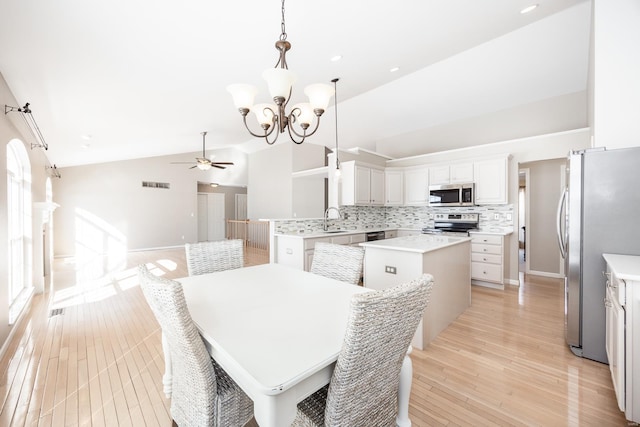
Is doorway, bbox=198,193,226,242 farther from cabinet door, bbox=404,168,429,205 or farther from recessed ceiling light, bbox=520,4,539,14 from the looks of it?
recessed ceiling light, bbox=520,4,539,14

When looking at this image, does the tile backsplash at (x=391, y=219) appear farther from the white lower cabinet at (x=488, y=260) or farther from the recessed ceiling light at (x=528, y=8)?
the recessed ceiling light at (x=528, y=8)

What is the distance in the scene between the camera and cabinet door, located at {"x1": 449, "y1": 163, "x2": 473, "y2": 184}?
476 cm

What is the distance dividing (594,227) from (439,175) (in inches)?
123

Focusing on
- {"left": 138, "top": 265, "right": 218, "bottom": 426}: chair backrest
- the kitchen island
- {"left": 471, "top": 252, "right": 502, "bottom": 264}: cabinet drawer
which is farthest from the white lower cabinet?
{"left": 138, "top": 265, "right": 218, "bottom": 426}: chair backrest

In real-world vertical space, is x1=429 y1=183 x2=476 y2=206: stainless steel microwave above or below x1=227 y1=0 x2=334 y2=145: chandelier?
below

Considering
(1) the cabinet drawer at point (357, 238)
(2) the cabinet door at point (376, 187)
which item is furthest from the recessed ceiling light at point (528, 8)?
(1) the cabinet drawer at point (357, 238)

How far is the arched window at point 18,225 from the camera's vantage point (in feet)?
9.77

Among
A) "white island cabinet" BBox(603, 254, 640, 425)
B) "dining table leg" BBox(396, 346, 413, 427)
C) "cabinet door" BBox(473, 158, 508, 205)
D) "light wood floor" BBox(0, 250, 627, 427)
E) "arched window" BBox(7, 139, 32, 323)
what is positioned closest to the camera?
"dining table leg" BBox(396, 346, 413, 427)

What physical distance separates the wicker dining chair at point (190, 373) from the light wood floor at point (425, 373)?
623 millimetres

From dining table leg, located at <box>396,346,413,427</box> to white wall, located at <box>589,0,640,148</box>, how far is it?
271 centimetres

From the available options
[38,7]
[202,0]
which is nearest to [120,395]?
[38,7]

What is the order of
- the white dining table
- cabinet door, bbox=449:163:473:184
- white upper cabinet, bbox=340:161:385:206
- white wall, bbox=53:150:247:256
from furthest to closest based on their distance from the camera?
white wall, bbox=53:150:247:256, white upper cabinet, bbox=340:161:385:206, cabinet door, bbox=449:163:473:184, the white dining table

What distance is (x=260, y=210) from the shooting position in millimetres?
8734

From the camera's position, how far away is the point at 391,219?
20.2ft
